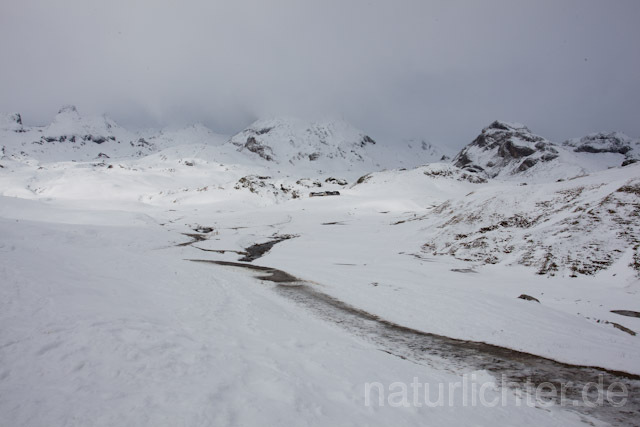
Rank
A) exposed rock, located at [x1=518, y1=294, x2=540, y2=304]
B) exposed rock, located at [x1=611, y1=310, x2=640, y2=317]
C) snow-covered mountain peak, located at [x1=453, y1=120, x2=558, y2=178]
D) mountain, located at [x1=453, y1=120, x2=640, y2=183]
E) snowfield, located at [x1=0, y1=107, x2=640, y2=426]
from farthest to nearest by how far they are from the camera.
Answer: snow-covered mountain peak, located at [x1=453, y1=120, x2=558, y2=178] < mountain, located at [x1=453, y1=120, x2=640, y2=183] < exposed rock, located at [x1=518, y1=294, x2=540, y2=304] < exposed rock, located at [x1=611, y1=310, x2=640, y2=317] < snowfield, located at [x1=0, y1=107, x2=640, y2=426]

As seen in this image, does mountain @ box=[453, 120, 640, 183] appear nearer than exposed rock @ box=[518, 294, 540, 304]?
No

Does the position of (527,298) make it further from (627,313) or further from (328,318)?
(328,318)

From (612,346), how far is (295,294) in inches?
499

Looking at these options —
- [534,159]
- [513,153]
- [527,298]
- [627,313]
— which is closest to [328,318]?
[527,298]

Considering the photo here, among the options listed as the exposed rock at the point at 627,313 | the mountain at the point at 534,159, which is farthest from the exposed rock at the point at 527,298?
the mountain at the point at 534,159

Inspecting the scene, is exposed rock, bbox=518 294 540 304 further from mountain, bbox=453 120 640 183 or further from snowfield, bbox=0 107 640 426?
mountain, bbox=453 120 640 183

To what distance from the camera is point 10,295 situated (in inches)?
319

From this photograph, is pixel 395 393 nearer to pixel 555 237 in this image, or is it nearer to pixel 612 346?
pixel 612 346

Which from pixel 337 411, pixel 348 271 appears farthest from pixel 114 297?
pixel 348 271

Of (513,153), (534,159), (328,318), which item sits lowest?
(328,318)

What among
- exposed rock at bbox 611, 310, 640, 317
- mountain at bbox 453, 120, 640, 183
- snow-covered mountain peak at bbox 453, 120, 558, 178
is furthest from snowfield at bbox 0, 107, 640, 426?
snow-covered mountain peak at bbox 453, 120, 558, 178

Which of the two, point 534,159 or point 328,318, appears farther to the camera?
point 534,159

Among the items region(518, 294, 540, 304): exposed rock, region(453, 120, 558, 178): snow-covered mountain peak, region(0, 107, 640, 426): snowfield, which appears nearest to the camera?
Result: region(0, 107, 640, 426): snowfield

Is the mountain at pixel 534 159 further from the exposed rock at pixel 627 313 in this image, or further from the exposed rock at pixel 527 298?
the exposed rock at pixel 627 313
